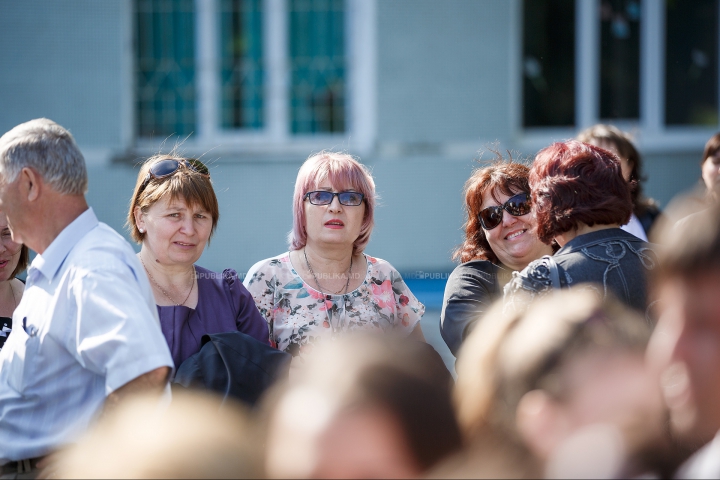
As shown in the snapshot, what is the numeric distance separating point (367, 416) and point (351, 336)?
0.12 meters

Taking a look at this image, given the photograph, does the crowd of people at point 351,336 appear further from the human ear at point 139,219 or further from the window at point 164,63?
the window at point 164,63

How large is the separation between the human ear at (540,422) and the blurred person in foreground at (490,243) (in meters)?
1.53

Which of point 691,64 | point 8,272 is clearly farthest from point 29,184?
point 691,64

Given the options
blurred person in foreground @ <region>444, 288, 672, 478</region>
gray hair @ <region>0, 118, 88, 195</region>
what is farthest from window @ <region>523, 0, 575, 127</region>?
blurred person in foreground @ <region>444, 288, 672, 478</region>

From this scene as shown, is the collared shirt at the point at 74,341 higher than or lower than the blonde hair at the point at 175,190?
lower

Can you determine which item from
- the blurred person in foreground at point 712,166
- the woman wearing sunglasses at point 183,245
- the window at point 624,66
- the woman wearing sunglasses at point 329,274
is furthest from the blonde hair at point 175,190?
the window at point 624,66

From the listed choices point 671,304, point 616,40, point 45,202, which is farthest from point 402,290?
point 616,40

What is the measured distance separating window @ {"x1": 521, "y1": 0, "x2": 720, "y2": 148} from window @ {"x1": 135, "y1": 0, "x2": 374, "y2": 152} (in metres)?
1.93

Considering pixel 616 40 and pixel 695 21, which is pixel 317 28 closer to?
pixel 616 40

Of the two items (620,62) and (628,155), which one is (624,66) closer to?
(620,62)

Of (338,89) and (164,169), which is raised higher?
(338,89)

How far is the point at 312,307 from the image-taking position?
3029 mm

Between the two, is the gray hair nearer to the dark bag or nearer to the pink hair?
the dark bag

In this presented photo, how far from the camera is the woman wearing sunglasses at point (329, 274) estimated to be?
3002 mm
